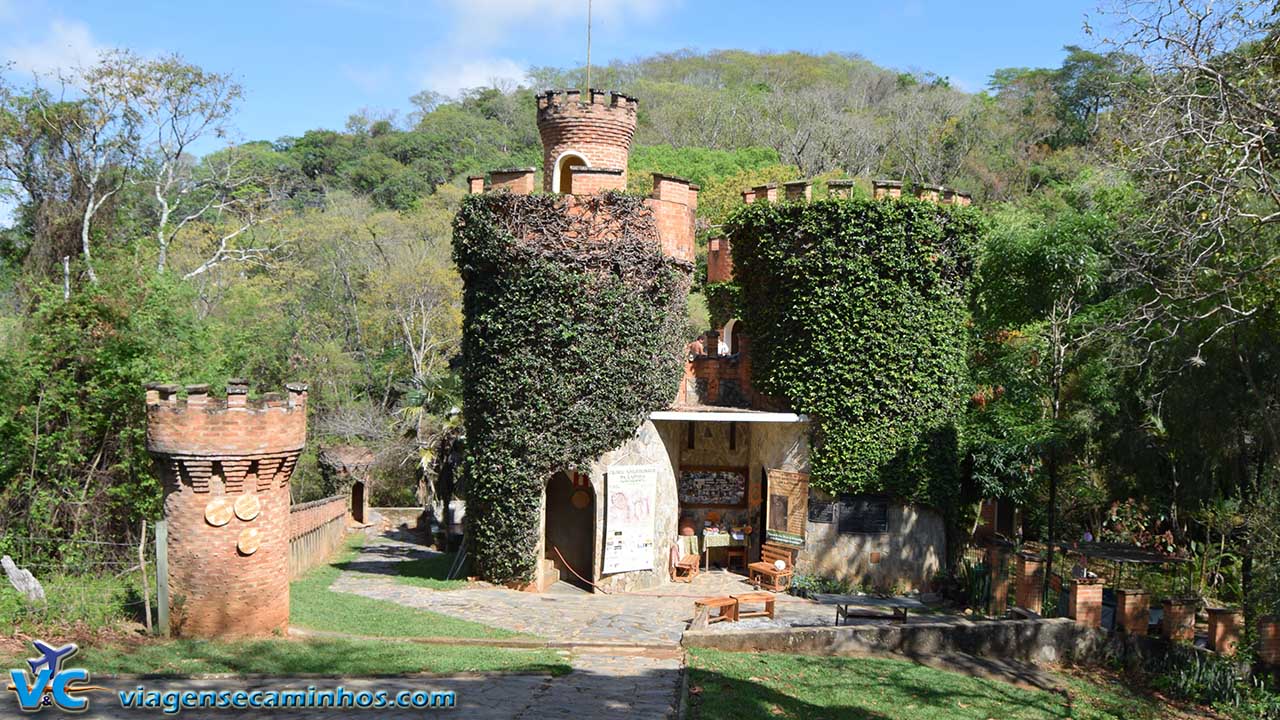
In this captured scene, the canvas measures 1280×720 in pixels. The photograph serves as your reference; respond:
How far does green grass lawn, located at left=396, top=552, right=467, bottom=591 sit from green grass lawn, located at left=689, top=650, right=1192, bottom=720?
6.03 metres

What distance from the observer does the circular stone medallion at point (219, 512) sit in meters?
12.4

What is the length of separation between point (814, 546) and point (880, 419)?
8.83ft

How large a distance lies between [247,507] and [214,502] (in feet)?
1.34

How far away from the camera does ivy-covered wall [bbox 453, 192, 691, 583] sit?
55.2ft

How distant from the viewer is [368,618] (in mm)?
13977

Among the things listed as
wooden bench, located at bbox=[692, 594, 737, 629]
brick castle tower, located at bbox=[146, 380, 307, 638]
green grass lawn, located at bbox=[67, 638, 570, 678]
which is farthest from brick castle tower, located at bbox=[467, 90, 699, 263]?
green grass lawn, located at bbox=[67, 638, 570, 678]

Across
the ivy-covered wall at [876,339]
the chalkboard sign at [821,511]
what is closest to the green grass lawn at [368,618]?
the chalkboard sign at [821,511]

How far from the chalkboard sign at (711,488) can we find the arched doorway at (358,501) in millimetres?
11806

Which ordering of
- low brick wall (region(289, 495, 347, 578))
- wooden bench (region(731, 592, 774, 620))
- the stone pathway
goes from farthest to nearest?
1. low brick wall (region(289, 495, 347, 578))
2. wooden bench (region(731, 592, 774, 620))
3. the stone pathway

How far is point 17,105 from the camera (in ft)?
76.8

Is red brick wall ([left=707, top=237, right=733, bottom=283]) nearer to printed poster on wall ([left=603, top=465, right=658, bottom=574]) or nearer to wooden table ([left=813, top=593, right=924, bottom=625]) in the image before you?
printed poster on wall ([left=603, top=465, right=658, bottom=574])

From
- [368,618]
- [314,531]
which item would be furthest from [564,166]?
[368,618]

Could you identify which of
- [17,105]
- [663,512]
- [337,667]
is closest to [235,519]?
[337,667]

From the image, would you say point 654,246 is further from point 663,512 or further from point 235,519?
point 235,519
